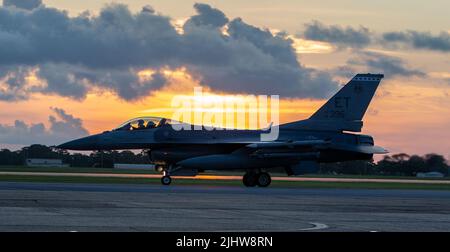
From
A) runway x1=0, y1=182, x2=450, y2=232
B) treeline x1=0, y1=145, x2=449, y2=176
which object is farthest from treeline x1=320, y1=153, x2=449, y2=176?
runway x1=0, y1=182, x2=450, y2=232

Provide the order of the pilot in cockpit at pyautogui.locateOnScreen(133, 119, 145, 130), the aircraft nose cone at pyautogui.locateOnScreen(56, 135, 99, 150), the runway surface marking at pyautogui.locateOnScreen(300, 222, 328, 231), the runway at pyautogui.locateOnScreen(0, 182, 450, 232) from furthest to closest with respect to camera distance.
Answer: the pilot in cockpit at pyautogui.locateOnScreen(133, 119, 145, 130), the aircraft nose cone at pyautogui.locateOnScreen(56, 135, 99, 150), the runway at pyautogui.locateOnScreen(0, 182, 450, 232), the runway surface marking at pyautogui.locateOnScreen(300, 222, 328, 231)

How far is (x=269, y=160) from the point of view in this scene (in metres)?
47.9

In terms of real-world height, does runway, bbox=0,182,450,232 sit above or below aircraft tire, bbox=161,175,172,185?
below

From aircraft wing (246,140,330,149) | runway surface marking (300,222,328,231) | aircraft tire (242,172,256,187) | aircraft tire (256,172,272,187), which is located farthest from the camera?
aircraft tire (242,172,256,187)

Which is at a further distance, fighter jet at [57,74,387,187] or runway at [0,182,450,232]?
fighter jet at [57,74,387,187]

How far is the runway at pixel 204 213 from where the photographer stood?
65.3ft

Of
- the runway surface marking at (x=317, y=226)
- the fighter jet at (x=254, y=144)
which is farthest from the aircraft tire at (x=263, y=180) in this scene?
the runway surface marking at (x=317, y=226)

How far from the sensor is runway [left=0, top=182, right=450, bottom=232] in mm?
19906

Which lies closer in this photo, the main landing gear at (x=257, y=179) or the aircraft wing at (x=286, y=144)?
the aircraft wing at (x=286, y=144)

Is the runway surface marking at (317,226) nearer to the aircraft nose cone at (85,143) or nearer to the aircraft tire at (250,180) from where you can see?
the aircraft tire at (250,180)

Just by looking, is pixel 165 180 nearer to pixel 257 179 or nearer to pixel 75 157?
pixel 257 179

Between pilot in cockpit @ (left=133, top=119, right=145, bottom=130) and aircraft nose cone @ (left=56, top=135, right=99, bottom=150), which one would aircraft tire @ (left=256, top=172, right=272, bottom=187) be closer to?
pilot in cockpit @ (left=133, top=119, right=145, bottom=130)
